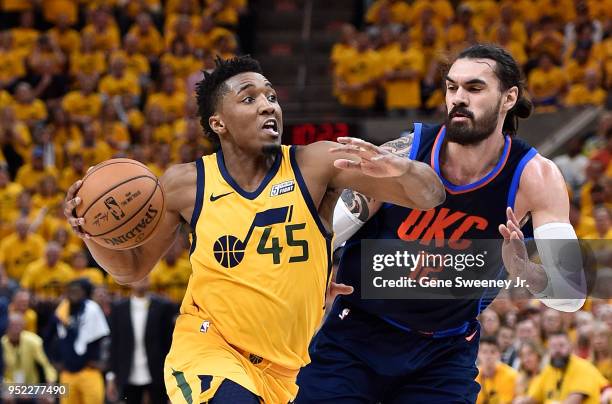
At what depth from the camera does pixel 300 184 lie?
481cm

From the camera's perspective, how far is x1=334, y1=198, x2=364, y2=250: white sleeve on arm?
17.2 ft

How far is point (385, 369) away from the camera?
17.2 feet

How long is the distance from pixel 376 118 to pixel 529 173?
31.3ft

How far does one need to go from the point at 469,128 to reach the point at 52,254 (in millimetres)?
7724

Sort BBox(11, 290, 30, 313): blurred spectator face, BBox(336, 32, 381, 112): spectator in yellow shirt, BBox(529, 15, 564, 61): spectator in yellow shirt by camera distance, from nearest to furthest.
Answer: BBox(11, 290, 30, 313): blurred spectator face, BBox(529, 15, 564, 61): spectator in yellow shirt, BBox(336, 32, 381, 112): spectator in yellow shirt

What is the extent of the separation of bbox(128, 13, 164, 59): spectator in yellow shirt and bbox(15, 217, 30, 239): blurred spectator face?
405cm

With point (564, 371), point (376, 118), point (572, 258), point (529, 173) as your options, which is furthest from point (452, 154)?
point (376, 118)

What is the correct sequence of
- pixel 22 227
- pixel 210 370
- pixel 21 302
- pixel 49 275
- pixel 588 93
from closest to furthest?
pixel 210 370, pixel 21 302, pixel 49 275, pixel 22 227, pixel 588 93

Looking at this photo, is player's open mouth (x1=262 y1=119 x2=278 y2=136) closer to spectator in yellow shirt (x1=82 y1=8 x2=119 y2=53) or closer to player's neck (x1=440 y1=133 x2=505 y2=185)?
player's neck (x1=440 y1=133 x2=505 y2=185)

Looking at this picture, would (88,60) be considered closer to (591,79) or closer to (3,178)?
(3,178)

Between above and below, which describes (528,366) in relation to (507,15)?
below

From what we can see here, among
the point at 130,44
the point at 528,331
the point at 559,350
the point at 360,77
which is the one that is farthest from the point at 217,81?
the point at 130,44

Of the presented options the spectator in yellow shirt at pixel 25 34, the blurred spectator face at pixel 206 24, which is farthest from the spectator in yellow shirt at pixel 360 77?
the spectator in yellow shirt at pixel 25 34

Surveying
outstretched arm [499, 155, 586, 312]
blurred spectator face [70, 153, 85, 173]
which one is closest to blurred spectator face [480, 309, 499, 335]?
outstretched arm [499, 155, 586, 312]
